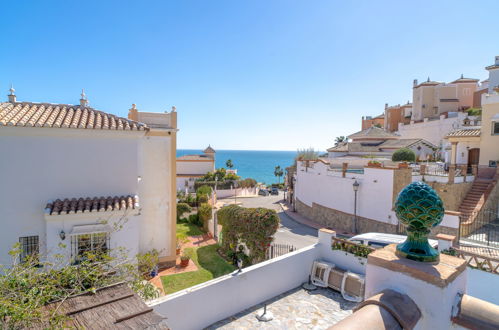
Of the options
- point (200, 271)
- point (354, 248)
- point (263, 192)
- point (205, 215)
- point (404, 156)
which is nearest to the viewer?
point (354, 248)

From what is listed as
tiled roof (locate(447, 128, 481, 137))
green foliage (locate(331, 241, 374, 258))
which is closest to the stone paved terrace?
green foliage (locate(331, 241, 374, 258))

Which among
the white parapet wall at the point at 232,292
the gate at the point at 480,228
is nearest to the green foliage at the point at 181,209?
the white parapet wall at the point at 232,292

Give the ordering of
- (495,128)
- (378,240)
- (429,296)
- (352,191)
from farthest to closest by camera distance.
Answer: (495,128) < (352,191) < (378,240) < (429,296)

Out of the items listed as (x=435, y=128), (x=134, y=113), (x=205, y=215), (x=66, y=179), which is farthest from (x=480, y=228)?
(x=435, y=128)

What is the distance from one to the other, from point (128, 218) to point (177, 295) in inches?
184

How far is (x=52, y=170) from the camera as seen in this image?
31.8 feet

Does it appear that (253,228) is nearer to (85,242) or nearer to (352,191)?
(85,242)

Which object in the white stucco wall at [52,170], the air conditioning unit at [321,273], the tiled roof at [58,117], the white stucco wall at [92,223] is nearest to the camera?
the air conditioning unit at [321,273]

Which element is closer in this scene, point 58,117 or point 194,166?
point 58,117

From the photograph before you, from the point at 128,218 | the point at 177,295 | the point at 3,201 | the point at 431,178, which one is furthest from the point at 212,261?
the point at 431,178

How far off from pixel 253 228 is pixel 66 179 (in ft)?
25.2

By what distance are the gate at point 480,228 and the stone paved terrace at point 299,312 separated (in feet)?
29.6

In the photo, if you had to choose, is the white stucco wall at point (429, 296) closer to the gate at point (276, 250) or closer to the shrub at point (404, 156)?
the gate at point (276, 250)

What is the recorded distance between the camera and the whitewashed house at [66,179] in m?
9.08
